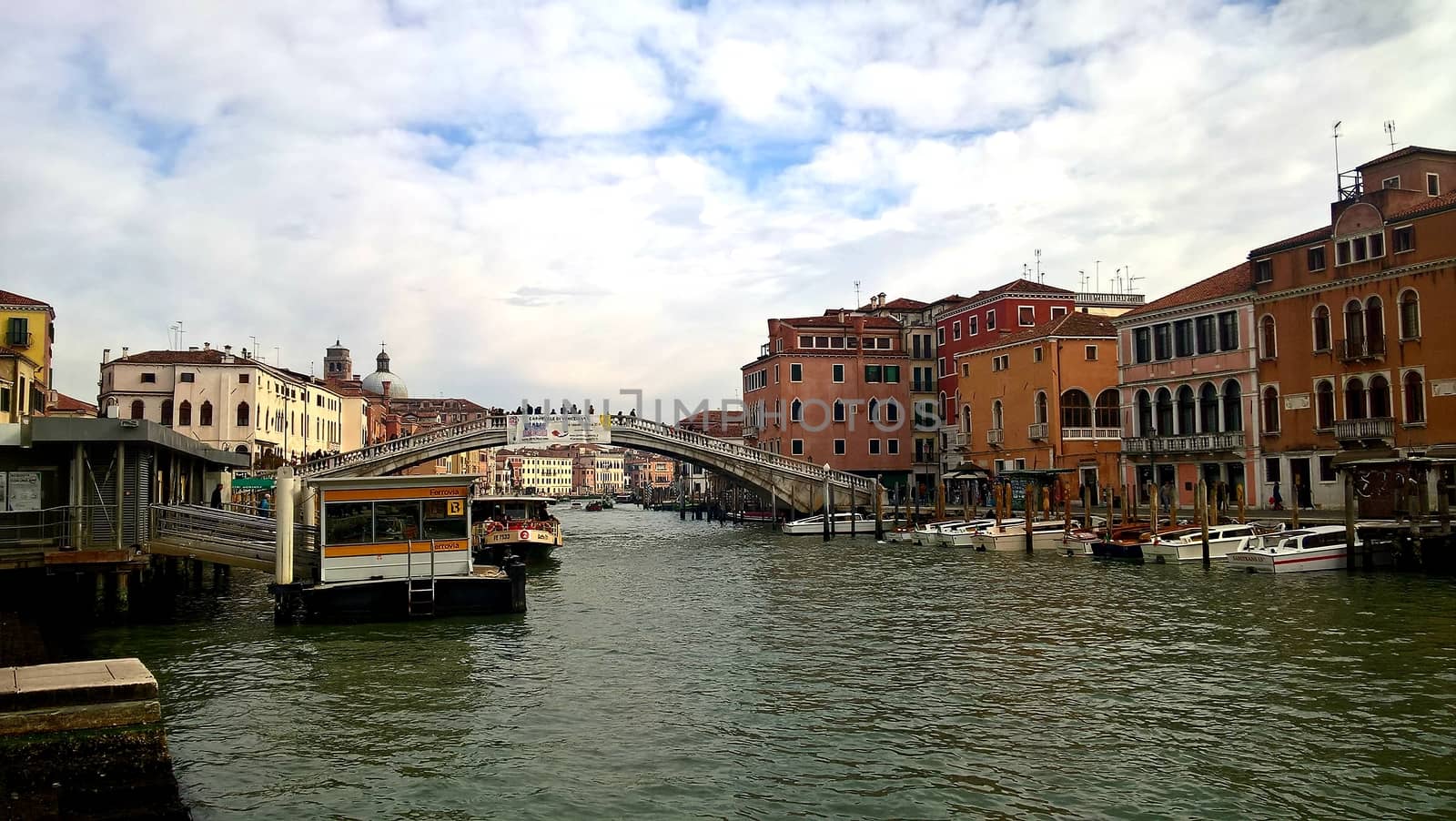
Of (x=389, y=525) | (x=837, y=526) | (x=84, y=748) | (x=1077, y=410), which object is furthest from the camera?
(x=837, y=526)

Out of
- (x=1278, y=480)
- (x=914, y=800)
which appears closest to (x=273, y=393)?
(x=1278, y=480)

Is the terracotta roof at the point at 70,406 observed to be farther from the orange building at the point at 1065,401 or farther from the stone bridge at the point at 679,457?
the orange building at the point at 1065,401

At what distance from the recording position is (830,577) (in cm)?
2408

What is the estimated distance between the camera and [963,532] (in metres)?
32.9

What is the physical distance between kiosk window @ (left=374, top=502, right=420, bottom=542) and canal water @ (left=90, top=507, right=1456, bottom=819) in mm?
1449

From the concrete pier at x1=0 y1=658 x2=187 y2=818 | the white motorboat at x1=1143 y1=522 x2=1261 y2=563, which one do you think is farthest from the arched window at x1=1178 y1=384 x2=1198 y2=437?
the concrete pier at x1=0 y1=658 x2=187 y2=818

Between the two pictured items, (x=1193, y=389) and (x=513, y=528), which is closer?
(x=513, y=528)

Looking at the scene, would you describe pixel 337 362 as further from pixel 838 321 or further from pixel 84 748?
pixel 84 748

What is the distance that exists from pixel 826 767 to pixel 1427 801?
13.9 feet

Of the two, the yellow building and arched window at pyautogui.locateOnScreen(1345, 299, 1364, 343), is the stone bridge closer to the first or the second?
the yellow building

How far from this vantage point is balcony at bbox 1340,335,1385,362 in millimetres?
27469

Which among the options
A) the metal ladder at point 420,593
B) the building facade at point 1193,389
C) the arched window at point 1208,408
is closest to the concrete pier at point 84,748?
the metal ladder at point 420,593

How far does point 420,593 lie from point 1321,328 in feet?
80.8

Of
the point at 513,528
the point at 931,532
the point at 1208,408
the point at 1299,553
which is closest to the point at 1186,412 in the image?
the point at 1208,408
